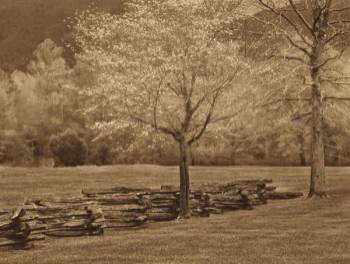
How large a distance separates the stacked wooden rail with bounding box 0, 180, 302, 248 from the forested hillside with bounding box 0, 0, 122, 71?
95055 mm

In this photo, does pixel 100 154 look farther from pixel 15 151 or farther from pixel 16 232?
pixel 16 232

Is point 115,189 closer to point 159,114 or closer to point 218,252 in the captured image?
point 159,114

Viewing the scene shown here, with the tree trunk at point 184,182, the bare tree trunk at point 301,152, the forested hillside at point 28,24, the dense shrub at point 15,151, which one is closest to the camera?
the tree trunk at point 184,182

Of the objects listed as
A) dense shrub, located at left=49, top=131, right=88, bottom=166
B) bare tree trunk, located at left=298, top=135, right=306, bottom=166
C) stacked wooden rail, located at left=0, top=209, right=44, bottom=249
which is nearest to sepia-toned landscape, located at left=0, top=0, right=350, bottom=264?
stacked wooden rail, located at left=0, top=209, right=44, bottom=249

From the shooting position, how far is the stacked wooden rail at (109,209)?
16.8 metres

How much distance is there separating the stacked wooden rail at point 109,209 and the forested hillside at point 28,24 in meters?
95.1

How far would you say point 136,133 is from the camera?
2328 cm

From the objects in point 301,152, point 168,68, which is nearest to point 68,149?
point 301,152

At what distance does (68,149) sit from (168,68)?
29.3 metres

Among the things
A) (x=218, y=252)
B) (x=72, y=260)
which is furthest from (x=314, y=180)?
(x=72, y=260)

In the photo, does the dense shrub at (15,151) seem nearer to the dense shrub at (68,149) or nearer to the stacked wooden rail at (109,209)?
the dense shrub at (68,149)

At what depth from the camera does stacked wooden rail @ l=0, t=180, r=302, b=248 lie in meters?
16.8

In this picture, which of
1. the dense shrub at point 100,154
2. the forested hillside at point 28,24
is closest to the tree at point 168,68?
the dense shrub at point 100,154

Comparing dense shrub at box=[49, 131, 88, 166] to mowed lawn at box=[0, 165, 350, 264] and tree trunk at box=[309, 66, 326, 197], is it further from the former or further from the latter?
tree trunk at box=[309, 66, 326, 197]
